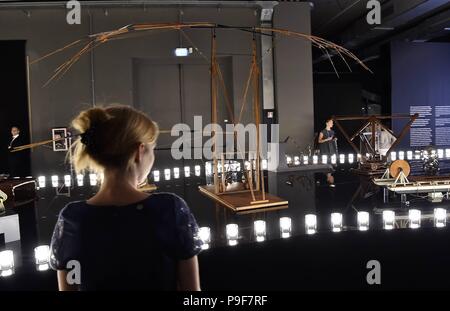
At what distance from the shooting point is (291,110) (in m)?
7.04

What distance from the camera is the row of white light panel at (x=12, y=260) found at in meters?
1.84

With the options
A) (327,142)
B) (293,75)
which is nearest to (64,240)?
(327,142)

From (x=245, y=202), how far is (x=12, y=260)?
1.41m

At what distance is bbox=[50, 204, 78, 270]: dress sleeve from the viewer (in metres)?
0.89

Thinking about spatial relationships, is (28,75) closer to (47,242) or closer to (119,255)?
(47,242)

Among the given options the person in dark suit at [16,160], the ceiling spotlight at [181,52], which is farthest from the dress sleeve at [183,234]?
the person in dark suit at [16,160]

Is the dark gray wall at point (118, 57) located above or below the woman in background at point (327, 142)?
above

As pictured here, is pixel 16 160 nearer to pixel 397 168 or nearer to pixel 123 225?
pixel 397 168

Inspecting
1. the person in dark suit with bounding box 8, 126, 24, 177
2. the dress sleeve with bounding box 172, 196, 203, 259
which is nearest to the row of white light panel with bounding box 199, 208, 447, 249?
the dress sleeve with bounding box 172, 196, 203, 259

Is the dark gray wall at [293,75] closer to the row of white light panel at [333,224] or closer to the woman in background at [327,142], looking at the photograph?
the woman in background at [327,142]

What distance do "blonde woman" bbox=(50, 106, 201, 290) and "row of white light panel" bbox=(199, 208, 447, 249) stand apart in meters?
1.23

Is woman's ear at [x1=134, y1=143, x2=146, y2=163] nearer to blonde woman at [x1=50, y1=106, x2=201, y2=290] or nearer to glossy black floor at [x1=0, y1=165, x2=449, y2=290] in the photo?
blonde woman at [x1=50, y1=106, x2=201, y2=290]

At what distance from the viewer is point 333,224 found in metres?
2.34
